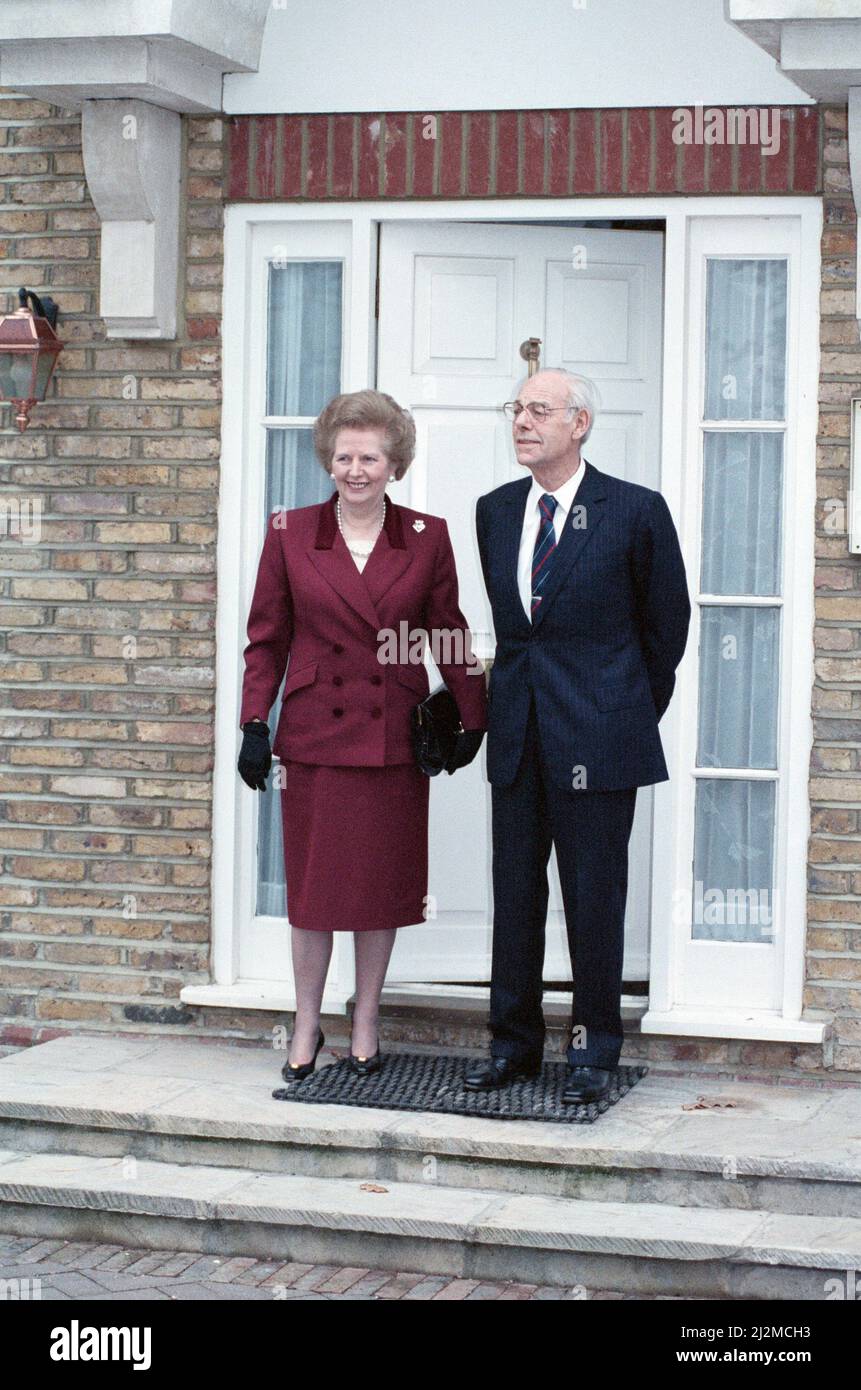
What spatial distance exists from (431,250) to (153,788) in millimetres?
1932

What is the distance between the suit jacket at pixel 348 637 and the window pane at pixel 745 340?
3.27 feet

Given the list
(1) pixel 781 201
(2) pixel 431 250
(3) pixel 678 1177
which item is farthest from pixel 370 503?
(3) pixel 678 1177

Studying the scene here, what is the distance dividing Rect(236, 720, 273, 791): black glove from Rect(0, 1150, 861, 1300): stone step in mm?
1060

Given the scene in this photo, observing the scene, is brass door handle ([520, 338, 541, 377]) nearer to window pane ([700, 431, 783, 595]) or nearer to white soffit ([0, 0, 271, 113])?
window pane ([700, 431, 783, 595])

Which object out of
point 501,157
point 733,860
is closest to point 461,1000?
point 733,860

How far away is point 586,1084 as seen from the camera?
Result: 18.6 feet

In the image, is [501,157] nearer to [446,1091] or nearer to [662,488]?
[662,488]

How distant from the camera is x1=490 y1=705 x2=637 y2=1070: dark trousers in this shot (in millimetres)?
5629

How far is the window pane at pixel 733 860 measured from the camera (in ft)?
20.5

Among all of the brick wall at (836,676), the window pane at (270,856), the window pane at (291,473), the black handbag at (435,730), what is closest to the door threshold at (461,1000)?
the window pane at (270,856)

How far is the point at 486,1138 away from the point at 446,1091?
1.35 feet

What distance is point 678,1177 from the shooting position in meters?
5.28

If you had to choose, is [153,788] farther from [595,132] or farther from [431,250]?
[595,132]

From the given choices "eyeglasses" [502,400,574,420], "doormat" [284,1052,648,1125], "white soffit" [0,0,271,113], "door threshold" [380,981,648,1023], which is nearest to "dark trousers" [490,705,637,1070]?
"doormat" [284,1052,648,1125]
